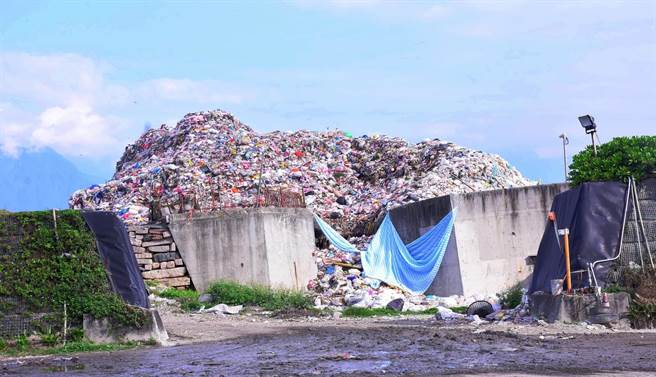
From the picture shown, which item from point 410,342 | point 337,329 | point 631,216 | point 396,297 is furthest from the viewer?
point 396,297

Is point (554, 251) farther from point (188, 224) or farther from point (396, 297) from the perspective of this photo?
point (188, 224)

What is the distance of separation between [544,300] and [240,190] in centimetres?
1434

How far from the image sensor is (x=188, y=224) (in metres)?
20.4

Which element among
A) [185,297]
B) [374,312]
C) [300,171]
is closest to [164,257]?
[185,297]

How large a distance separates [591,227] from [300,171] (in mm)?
15998

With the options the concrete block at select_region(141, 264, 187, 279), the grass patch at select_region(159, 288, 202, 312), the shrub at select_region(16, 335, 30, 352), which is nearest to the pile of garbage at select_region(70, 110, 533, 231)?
the concrete block at select_region(141, 264, 187, 279)

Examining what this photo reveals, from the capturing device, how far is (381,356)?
34.1 feet

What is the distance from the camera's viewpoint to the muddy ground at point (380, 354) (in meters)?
9.21

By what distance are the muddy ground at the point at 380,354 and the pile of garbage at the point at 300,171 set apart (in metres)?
10.4

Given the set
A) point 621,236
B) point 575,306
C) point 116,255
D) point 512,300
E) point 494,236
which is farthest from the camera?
point 494,236

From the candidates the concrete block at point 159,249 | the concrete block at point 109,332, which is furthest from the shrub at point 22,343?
the concrete block at point 159,249

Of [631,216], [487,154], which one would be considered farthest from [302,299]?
[487,154]

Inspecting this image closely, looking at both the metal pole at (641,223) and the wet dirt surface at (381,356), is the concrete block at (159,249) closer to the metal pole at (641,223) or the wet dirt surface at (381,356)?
the wet dirt surface at (381,356)

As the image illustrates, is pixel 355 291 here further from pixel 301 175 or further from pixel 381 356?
pixel 381 356
